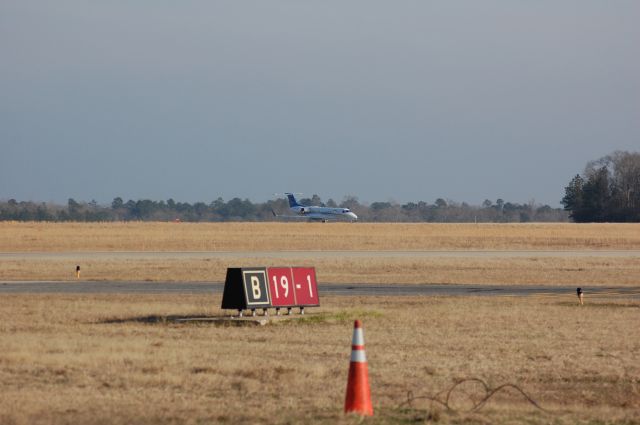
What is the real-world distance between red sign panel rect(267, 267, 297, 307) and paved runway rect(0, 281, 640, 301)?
31.4ft

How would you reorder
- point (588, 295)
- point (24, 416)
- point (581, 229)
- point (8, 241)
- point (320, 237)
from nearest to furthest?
point (24, 416)
point (588, 295)
point (8, 241)
point (320, 237)
point (581, 229)

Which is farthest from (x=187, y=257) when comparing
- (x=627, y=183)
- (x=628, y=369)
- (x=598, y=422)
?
(x=627, y=183)

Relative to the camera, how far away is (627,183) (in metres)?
148

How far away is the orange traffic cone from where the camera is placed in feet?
38.0

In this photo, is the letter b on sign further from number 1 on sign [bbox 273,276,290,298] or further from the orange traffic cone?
the orange traffic cone

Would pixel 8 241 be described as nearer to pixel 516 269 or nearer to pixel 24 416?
pixel 516 269

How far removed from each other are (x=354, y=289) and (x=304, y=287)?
1184cm

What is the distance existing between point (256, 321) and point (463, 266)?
32.5m

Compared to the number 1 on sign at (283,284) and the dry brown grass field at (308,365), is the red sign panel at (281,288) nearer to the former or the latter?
the number 1 on sign at (283,284)

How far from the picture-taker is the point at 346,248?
262 feet

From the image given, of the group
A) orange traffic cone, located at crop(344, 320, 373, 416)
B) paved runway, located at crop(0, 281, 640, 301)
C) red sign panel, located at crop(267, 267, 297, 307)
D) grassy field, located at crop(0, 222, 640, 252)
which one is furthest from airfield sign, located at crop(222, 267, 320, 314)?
grassy field, located at crop(0, 222, 640, 252)

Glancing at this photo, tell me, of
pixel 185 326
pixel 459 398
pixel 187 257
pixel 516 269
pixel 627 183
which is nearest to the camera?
pixel 459 398

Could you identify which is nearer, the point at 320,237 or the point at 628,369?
the point at 628,369

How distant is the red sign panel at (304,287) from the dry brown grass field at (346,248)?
17080mm
